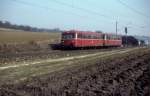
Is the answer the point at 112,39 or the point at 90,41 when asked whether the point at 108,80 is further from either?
the point at 112,39

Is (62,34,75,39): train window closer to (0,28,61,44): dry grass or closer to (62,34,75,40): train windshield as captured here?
(62,34,75,40): train windshield

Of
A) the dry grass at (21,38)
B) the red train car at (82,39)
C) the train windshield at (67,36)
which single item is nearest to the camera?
the red train car at (82,39)

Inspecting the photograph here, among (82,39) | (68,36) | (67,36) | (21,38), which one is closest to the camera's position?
(68,36)

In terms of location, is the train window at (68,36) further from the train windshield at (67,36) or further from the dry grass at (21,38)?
the dry grass at (21,38)

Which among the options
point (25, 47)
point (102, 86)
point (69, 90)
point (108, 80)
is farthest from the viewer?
point (25, 47)

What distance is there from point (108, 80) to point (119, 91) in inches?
98.1

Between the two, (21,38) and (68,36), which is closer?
(68,36)

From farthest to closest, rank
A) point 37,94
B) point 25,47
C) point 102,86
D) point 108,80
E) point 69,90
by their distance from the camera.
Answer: point 25,47
point 108,80
point 102,86
point 69,90
point 37,94

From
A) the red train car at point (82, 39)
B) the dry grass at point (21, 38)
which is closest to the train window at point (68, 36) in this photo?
the red train car at point (82, 39)

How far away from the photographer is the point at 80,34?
4631 centimetres

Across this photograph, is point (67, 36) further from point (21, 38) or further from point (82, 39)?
point (21, 38)

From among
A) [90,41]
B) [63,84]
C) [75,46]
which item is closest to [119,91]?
[63,84]

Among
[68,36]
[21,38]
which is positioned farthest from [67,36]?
[21,38]

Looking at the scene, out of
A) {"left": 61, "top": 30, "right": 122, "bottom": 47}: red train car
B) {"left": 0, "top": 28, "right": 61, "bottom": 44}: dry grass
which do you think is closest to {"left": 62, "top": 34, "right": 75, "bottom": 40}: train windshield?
{"left": 61, "top": 30, "right": 122, "bottom": 47}: red train car
